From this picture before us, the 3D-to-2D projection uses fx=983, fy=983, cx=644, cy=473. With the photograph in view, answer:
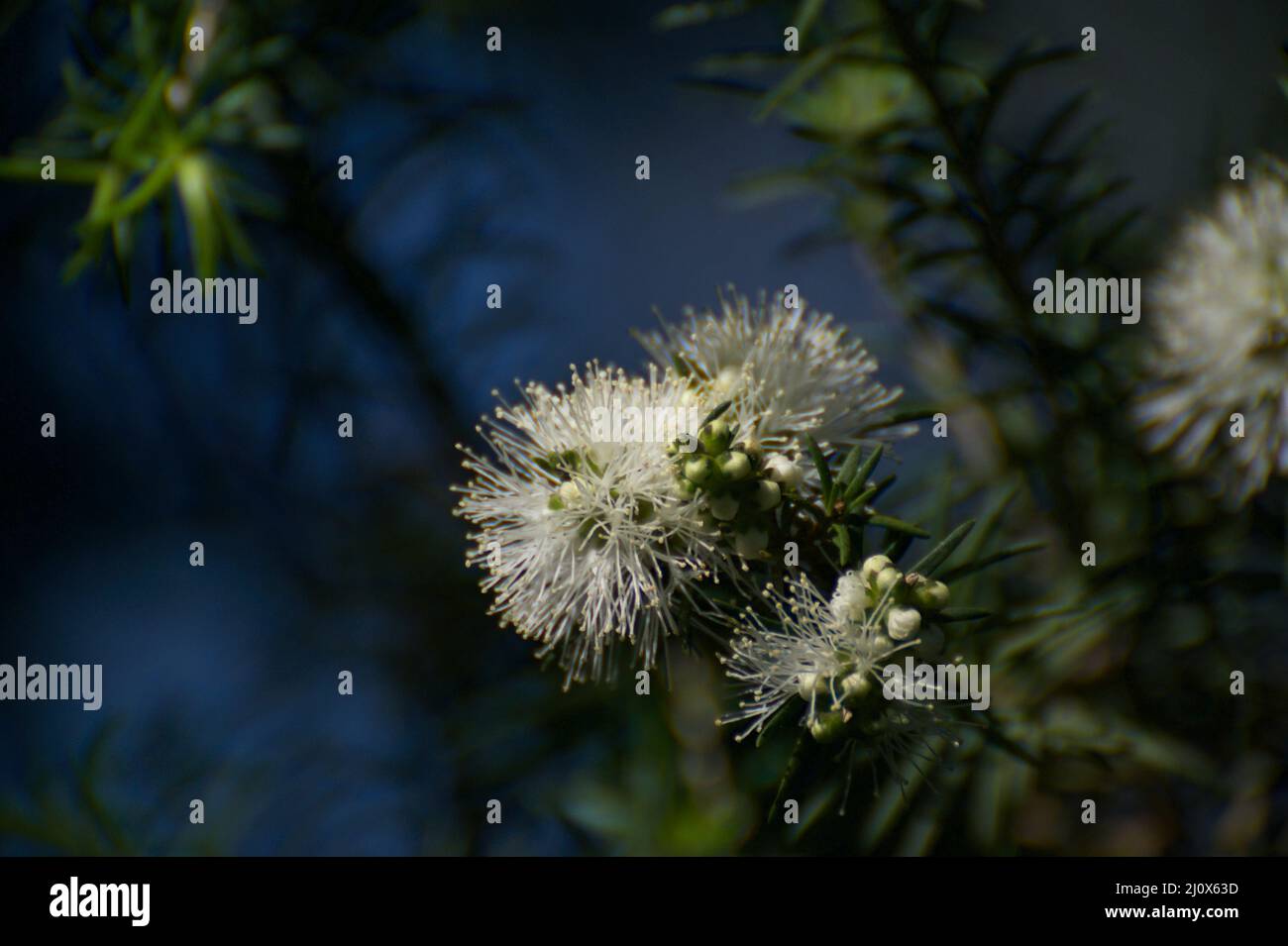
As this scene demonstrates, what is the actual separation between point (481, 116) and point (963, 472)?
2.54ft

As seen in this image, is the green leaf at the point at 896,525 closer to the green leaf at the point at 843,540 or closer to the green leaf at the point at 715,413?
the green leaf at the point at 843,540

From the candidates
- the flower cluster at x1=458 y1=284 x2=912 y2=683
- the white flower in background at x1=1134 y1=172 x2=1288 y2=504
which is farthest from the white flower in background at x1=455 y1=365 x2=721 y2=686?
the white flower in background at x1=1134 y1=172 x2=1288 y2=504

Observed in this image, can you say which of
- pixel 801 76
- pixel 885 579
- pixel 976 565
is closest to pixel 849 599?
pixel 885 579

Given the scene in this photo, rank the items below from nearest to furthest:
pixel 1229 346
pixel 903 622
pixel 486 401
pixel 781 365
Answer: pixel 903 622 < pixel 781 365 < pixel 1229 346 < pixel 486 401

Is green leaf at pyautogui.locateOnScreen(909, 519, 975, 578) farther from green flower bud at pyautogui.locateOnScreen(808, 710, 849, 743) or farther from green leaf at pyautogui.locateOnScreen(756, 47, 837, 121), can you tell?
green leaf at pyautogui.locateOnScreen(756, 47, 837, 121)

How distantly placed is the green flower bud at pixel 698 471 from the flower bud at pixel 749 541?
0.14ft

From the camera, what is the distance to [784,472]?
0.65m

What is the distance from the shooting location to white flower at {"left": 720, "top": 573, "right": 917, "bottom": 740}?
2.11 ft

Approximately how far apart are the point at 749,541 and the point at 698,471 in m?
0.06

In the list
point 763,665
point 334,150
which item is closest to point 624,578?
point 763,665

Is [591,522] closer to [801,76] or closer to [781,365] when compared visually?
[781,365]

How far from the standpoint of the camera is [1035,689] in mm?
921

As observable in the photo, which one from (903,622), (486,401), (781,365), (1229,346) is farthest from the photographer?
(486,401)
